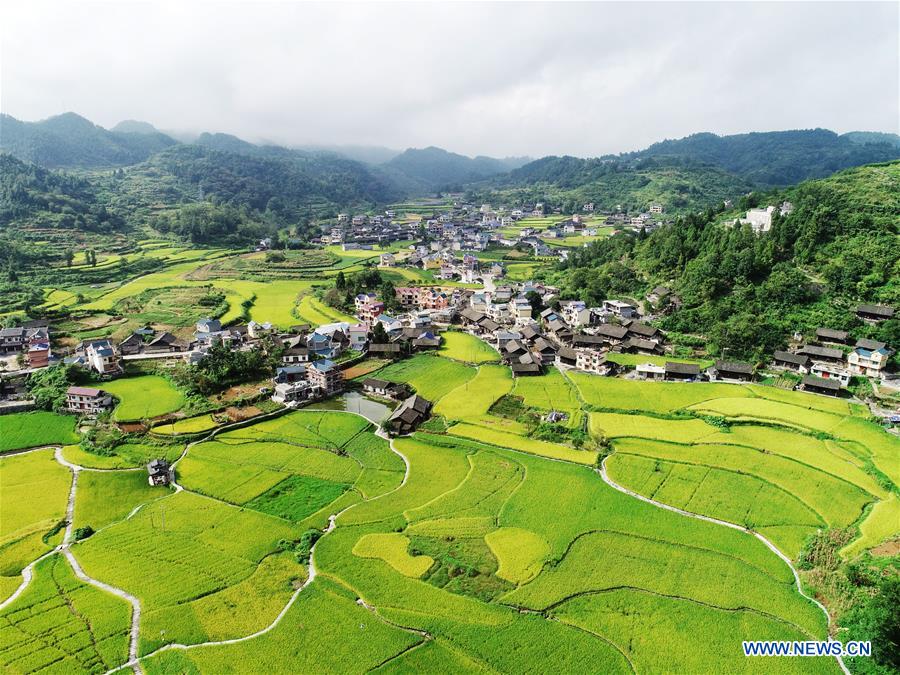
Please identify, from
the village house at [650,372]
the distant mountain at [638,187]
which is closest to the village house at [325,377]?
the village house at [650,372]

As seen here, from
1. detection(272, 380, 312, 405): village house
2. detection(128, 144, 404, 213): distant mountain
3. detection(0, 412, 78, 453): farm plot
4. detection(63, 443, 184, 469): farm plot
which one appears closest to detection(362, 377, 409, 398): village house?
detection(272, 380, 312, 405): village house

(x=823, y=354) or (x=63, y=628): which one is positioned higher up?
(x=823, y=354)

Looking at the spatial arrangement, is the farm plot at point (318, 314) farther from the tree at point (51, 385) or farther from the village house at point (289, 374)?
the tree at point (51, 385)

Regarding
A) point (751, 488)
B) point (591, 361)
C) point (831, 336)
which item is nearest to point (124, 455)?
point (591, 361)

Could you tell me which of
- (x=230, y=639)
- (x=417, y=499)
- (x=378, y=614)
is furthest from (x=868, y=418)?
(x=230, y=639)

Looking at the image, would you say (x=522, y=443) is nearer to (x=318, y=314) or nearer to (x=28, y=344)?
(x=318, y=314)

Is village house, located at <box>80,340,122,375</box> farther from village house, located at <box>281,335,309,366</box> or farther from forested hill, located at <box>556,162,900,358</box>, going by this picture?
forested hill, located at <box>556,162,900,358</box>

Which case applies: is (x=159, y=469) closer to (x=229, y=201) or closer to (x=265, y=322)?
(x=265, y=322)
